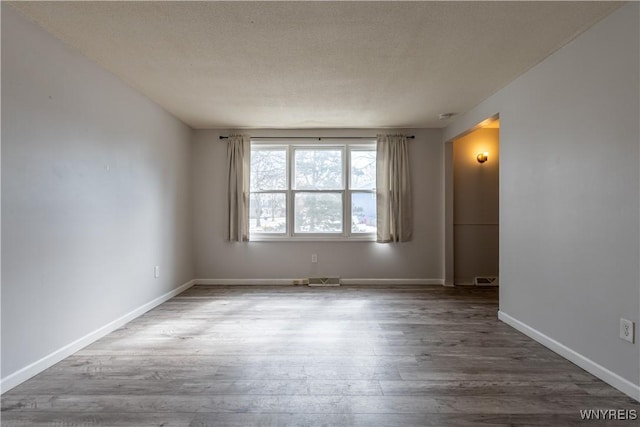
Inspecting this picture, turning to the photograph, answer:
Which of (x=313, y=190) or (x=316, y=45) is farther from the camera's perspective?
(x=313, y=190)

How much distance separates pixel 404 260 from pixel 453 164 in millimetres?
1610

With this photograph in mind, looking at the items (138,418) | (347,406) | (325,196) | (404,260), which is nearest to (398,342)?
(347,406)

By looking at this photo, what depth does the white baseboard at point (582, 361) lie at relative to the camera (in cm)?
199

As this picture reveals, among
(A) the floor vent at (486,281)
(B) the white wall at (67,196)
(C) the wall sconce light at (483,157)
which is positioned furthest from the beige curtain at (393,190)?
(B) the white wall at (67,196)

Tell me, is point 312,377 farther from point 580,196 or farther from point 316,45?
point 316,45

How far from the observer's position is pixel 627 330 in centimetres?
201

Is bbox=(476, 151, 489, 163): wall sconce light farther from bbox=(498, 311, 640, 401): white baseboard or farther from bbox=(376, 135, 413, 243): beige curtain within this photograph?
bbox=(498, 311, 640, 401): white baseboard

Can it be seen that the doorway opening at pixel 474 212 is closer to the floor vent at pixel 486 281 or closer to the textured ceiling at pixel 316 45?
the floor vent at pixel 486 281

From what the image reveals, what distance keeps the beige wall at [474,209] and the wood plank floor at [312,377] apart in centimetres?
174

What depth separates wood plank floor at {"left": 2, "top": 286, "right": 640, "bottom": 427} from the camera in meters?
1.81

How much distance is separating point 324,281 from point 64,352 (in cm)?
326

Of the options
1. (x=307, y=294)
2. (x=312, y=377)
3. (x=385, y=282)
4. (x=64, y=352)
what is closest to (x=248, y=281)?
(x=307, y=294)

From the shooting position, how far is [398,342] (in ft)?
9.20

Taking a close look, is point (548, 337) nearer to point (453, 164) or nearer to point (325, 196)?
point (453, 164)
